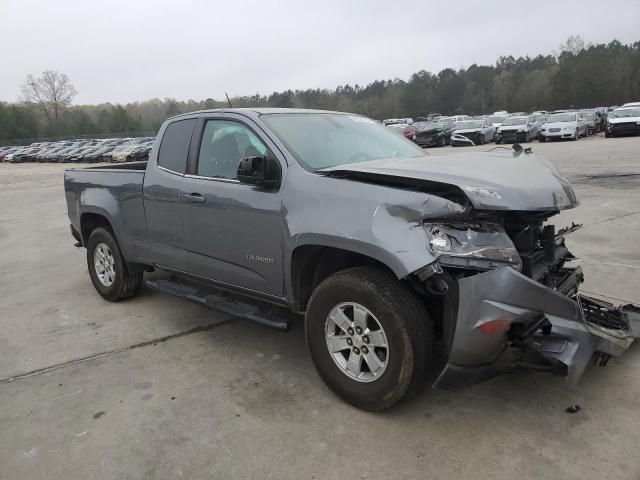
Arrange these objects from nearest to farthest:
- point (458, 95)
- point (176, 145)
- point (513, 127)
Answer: point (176, 145) < point (513, 127) < point (458, 95)

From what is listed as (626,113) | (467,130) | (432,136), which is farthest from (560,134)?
(432,136)

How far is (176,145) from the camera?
4.65 metres

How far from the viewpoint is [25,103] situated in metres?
96.2

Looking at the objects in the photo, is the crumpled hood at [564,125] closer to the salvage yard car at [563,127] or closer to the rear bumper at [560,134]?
the salvage yard car at [563,127]

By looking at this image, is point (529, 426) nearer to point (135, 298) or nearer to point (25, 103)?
point (135, 298)

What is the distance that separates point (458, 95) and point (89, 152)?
6616 cm

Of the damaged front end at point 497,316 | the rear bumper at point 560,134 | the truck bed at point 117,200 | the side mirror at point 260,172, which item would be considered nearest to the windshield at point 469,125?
the rear bumper at point 560,134

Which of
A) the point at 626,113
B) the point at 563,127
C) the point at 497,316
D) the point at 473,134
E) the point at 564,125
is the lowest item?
the point at 497,316

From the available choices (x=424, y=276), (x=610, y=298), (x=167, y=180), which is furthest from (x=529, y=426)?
(x=167, y=180)

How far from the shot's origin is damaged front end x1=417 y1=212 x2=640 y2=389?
271cm

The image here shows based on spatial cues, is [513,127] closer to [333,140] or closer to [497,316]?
[333,140]

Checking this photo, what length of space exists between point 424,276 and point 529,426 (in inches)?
43.8

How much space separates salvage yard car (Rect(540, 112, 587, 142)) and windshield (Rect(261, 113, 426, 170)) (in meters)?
27.2

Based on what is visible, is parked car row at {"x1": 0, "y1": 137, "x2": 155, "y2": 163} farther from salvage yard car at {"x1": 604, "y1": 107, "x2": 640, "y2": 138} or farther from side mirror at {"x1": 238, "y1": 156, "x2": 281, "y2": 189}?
side mirror at {"x1": 238, "y1": 156, "x2": 281, "y2": 189}
